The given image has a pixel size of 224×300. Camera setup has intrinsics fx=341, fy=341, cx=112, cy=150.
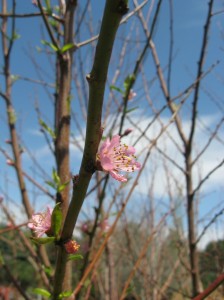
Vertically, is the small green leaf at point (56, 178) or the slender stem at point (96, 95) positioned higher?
the small green leaf at point (56, 178)

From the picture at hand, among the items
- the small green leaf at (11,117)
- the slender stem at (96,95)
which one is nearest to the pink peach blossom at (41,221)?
the slender stem at (96,95)

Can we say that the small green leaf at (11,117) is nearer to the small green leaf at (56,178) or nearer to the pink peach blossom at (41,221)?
the small green leaf at (56,178)

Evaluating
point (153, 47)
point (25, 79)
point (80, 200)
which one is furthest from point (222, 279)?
point (25, 79)

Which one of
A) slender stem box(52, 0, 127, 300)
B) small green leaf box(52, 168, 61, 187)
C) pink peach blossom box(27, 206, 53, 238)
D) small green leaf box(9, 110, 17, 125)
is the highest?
small green leaf box(9, 110, 17, 125)

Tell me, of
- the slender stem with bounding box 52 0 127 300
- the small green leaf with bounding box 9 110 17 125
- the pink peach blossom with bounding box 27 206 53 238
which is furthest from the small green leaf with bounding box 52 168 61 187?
the small green leaf with bounding box 9 110 17 125

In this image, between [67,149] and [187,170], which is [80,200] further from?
[187,170]

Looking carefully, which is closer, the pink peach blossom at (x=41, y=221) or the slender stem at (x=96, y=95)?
the slender stem at (x=96, y=95)

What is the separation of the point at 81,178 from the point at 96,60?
0.62 ft

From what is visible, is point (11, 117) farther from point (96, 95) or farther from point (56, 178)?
point (96, 95)

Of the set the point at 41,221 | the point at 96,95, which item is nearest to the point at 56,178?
the point at 41,221

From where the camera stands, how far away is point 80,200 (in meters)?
0.56

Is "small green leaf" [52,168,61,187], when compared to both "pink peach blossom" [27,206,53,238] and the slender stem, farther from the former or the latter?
the slender stem

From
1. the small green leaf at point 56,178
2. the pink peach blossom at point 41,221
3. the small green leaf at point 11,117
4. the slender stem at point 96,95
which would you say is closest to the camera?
the slender stem at point 96,95

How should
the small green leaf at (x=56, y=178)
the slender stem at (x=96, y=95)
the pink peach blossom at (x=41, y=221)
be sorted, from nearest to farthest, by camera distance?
the slender stem at (x=96, y=95)
the pink peach blossom at (x=41, y=221)
the small green leaf at (x=56, y=178)
